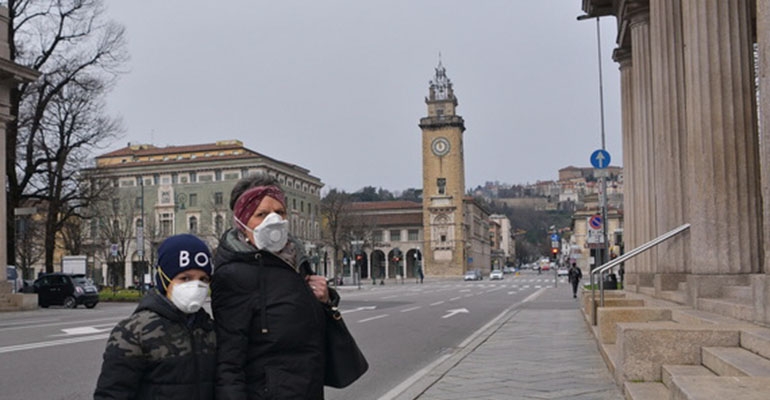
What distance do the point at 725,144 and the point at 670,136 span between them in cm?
418

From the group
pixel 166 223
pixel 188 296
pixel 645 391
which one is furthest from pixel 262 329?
pixel 166 223

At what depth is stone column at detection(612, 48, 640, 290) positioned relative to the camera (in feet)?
64.7

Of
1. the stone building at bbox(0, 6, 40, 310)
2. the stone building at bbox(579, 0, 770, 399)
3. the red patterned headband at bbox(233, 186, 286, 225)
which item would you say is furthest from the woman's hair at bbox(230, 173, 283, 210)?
the stone building at bbox(0, 6, 40, 310)

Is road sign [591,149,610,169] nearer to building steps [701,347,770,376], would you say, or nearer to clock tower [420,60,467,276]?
building steps [701,347,770,376]

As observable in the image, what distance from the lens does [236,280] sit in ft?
10.7

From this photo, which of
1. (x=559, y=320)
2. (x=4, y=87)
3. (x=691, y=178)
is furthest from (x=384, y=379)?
(x=4, y=87)

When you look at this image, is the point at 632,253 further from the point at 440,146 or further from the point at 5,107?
the point at 440,146

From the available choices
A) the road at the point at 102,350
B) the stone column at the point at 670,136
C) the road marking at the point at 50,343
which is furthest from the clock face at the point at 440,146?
the stone column at the point at 670,136

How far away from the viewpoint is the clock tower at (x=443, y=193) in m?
123

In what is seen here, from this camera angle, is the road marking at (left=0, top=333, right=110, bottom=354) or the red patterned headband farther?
the road marking at (left=0, top=333, right=110, bottom=354)

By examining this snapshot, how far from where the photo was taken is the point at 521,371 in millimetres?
10695

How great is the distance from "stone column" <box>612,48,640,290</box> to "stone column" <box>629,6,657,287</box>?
1.67m

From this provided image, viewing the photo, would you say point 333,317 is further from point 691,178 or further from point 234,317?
point 691,178

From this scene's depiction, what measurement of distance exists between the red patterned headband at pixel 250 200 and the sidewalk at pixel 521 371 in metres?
5.61
